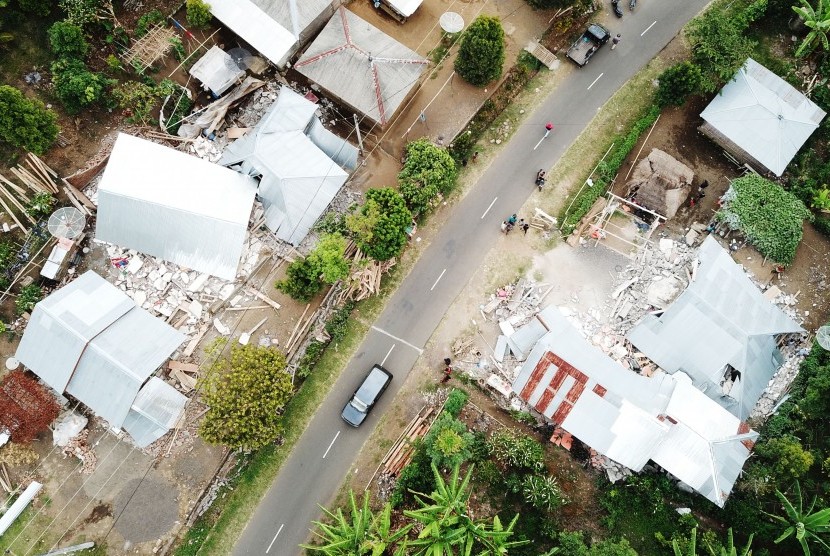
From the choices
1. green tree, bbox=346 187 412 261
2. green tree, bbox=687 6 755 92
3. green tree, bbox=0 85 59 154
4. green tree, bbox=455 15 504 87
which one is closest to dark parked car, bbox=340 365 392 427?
green tree, bbox=346 187 412 261

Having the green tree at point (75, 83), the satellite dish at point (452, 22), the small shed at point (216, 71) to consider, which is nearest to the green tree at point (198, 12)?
the small shed at point (216, 71)

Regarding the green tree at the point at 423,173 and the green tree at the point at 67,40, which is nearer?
the green tree at the point at 67,40

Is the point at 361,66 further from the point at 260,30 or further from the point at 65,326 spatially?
the point at 65,326

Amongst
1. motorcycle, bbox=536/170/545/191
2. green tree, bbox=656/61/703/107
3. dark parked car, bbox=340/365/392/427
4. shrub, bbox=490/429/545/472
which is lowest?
dark parked car, bbox=340/365/392/427

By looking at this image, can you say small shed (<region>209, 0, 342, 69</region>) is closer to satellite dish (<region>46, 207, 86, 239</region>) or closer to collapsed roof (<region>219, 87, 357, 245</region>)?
collapsed roof (<region>219, 87, 357, 245</region>)

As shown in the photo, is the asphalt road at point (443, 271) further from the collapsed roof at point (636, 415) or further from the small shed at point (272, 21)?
the small shed at point (272, 21)

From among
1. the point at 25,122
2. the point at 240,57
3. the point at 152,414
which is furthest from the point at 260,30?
the point at 152,414
